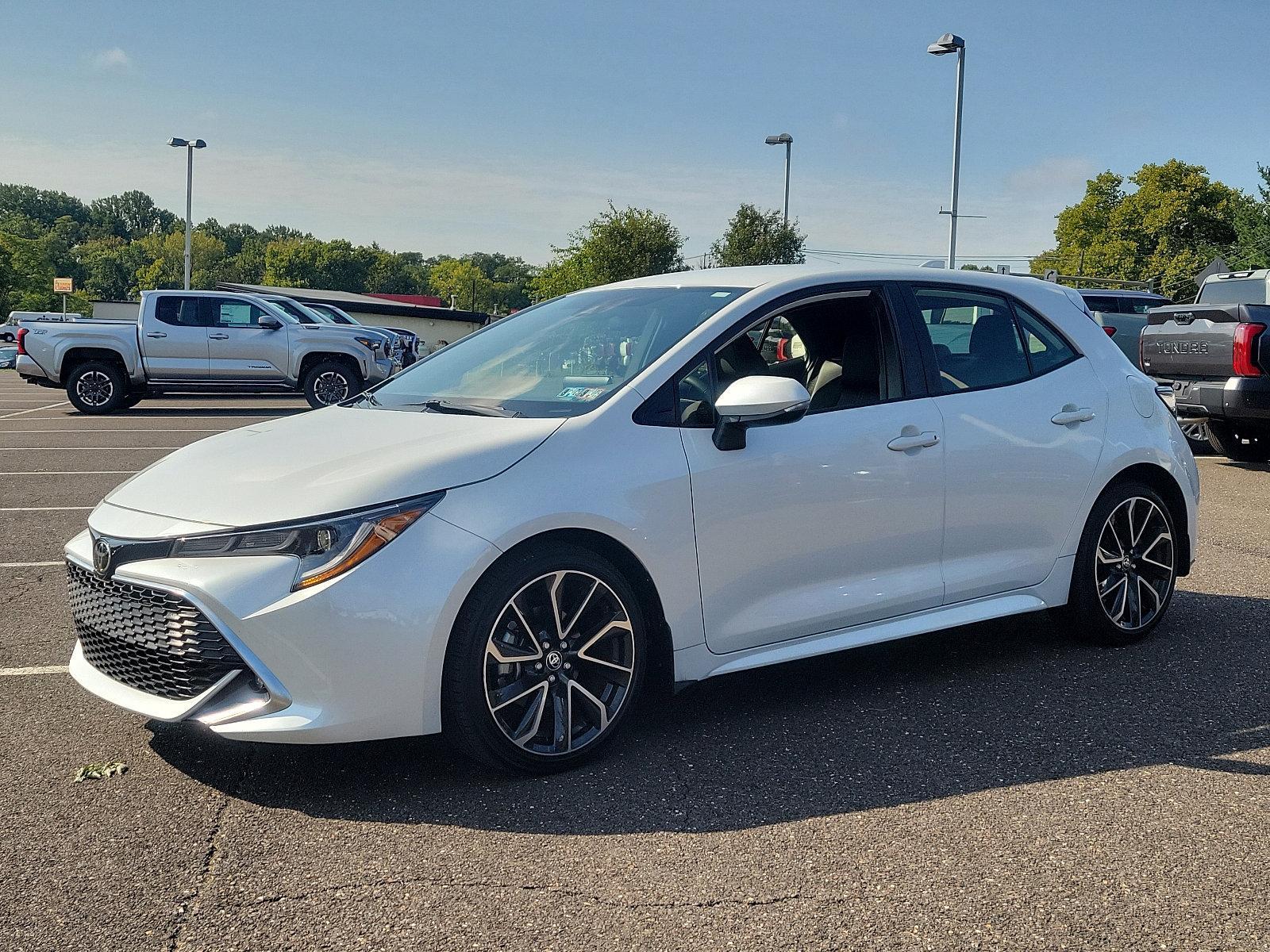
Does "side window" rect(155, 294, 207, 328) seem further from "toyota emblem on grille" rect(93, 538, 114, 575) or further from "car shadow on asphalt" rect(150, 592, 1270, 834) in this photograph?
"toyota emblem on grille" rect(93, 538, 114, 575)

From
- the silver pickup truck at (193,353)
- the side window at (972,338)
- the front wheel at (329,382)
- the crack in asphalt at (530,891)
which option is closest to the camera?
the crack in asphalt at (530,891)

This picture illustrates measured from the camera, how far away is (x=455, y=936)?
285 centimetres

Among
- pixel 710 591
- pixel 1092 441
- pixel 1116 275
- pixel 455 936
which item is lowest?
pixel 455 936

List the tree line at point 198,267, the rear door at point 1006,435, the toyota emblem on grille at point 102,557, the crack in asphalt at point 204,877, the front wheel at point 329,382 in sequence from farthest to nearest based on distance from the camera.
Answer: the tree line at point 198,267
the front wheel at point 329,382
the rear door at point 1006,435
the toyota emblem on grille at point 102,557
the crack in asphalt at point 204,877

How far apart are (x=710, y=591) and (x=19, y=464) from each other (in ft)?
35.1

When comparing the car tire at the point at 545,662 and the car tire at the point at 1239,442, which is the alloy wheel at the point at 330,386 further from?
the car tire at the point at 545,662

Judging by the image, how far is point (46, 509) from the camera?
31.2 feet

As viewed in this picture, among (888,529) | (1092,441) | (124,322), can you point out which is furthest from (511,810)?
(124,322)

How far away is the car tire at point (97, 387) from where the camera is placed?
19.5m

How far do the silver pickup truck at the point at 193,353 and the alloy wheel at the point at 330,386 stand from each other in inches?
0.5

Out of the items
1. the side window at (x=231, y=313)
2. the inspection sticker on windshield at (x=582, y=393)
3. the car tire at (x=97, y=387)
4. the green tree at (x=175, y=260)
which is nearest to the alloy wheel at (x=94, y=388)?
the car tire at (x=97, y=387)

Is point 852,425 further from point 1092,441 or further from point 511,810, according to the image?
point 511,810

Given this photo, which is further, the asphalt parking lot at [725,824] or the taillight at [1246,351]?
the taillight at [1246,351]

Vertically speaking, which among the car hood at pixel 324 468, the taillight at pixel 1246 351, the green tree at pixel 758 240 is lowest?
the car hood at pixel 324 468
